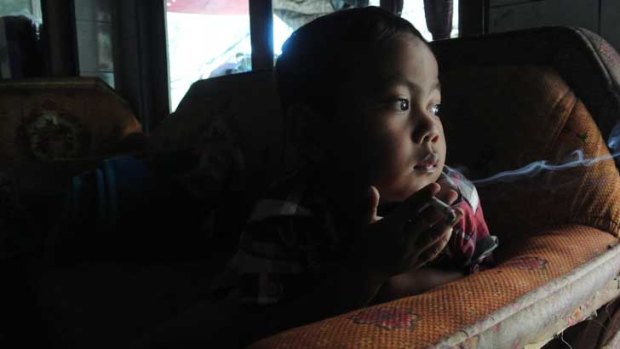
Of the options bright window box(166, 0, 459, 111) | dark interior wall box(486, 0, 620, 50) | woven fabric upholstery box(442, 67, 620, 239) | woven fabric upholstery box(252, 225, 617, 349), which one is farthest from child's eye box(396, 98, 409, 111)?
bright window box(166, 0, 459, 111)

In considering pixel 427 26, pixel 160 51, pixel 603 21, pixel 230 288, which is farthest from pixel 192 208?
pixel 160 51

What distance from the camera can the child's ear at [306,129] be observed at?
2.56 ft

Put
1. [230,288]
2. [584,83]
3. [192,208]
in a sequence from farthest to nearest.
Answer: [192,208] < [584,83] < [230,288]

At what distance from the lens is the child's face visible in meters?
0.70

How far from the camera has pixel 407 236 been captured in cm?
57

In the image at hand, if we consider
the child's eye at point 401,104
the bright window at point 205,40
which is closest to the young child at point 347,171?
the child's eye at point 401,104

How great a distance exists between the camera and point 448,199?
0.66 meters

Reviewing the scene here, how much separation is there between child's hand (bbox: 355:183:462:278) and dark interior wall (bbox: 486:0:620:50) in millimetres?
846

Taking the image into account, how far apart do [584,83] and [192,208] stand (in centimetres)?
100

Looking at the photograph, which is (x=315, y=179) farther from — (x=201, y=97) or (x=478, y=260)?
(x=201, y=97)

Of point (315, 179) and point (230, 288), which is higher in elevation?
point (315, 179)

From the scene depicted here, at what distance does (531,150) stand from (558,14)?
19.9 inches

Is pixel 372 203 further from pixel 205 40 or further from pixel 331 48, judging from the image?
pixel 205 40

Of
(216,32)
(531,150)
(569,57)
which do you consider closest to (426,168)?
(531,150)
